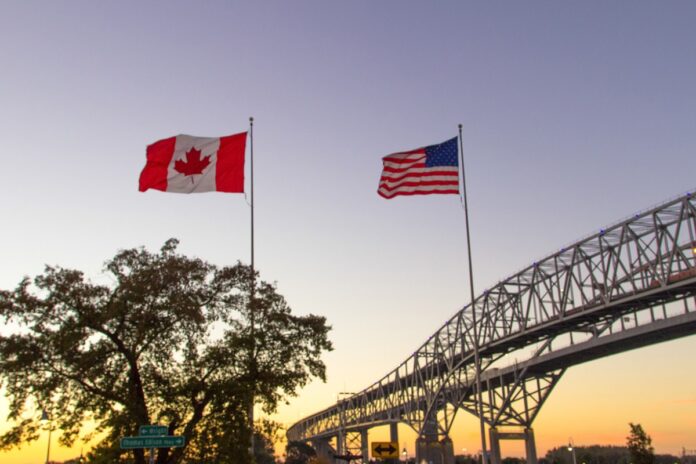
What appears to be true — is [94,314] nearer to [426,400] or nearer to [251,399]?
[251,399]

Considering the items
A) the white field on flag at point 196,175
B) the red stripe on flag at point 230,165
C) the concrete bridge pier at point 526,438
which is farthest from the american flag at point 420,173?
the concrete bridge pier at point 526,438

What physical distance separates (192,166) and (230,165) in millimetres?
1726

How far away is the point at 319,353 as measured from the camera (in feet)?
120

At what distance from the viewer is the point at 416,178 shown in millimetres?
36969

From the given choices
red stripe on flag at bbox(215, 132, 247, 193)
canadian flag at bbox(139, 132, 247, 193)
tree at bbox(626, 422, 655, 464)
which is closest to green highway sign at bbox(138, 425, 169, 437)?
canadian flag at bbox(139, 132, 247, 193)

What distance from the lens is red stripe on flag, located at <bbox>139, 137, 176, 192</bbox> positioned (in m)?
32.4

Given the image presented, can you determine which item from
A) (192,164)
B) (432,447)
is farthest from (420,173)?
(432,447)

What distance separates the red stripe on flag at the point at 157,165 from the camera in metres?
32.4

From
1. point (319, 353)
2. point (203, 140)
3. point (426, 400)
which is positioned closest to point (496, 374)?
point (426, 400)

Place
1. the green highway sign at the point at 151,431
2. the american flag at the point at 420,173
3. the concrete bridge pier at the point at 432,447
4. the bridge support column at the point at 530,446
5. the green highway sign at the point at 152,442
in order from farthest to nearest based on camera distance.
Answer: the concrete bridge pier at the point at 432,447 → the bridge support column at the point at 530,446 → the american flag at the point at 420,173 → the green highway sign at the point at 151,431 → the green highway sign at the point at 152,442

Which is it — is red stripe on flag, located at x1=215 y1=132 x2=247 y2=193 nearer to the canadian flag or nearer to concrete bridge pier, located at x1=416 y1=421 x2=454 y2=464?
the canadian flag

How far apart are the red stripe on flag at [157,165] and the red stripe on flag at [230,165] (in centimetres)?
225

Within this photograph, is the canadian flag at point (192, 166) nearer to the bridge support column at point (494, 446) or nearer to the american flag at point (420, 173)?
the american flag at point (420, 173)

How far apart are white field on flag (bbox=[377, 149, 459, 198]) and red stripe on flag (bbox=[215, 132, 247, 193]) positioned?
7.65 metres
